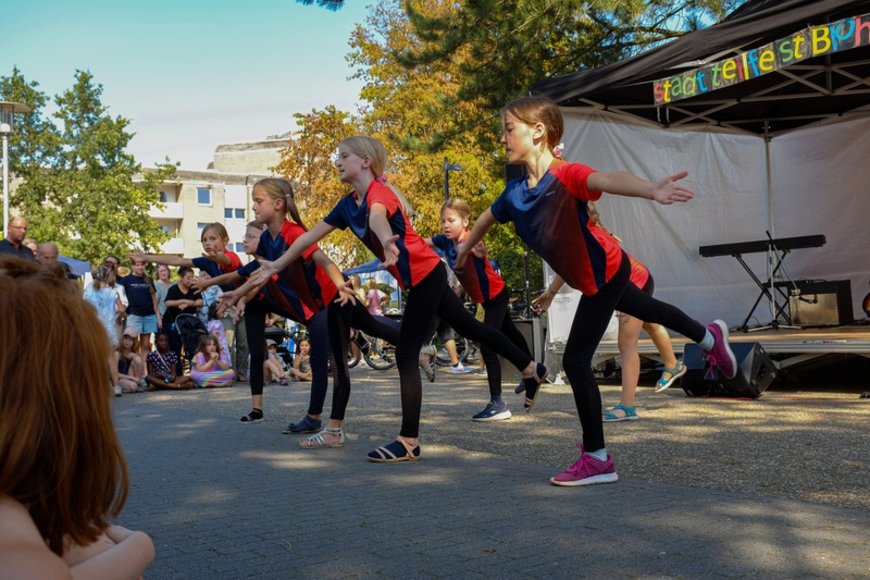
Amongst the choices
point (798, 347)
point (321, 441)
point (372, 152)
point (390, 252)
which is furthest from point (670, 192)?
point (798, 347)

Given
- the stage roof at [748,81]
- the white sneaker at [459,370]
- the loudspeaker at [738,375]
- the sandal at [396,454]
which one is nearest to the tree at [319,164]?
the white sneaker at [459,370]

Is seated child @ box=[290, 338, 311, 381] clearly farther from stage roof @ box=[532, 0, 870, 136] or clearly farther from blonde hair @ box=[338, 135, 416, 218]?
blonde hair @ box=[338, 135, 416, 218]

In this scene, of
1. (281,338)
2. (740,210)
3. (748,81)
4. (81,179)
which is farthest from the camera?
(81,179)

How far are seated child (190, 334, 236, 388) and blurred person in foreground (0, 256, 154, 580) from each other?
13368mm

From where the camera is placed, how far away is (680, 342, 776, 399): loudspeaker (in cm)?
966

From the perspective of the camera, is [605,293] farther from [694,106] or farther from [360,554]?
[694,106]

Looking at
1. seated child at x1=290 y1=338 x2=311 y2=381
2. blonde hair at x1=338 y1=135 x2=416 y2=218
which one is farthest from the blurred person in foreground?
seated child at x1=290 y1=338 x2=311 y2=381

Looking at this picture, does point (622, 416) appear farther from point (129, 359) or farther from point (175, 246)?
point (175, 246)

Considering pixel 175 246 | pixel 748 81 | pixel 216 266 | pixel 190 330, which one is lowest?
pixel 190 330

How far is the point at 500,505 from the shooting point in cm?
454

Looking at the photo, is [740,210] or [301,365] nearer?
[740,210]

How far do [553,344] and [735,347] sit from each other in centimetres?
355

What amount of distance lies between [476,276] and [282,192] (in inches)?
70.5

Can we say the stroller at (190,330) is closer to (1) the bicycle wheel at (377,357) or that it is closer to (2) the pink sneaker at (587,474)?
(1) the bicycle wheel at (377,357)
